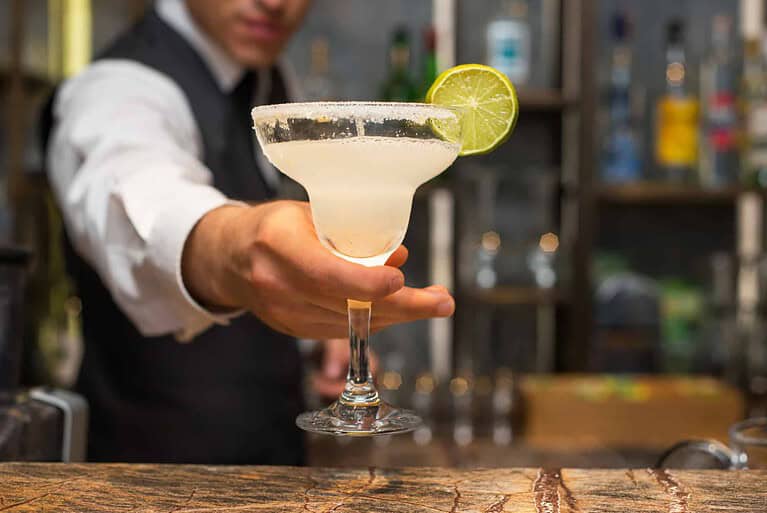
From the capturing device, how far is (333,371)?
1846 millimetres

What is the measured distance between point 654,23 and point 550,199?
742 millimetres

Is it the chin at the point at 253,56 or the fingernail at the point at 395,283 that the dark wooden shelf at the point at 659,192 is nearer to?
the chin at the point at 253,56

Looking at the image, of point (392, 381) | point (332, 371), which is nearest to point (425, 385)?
point (392, 381)

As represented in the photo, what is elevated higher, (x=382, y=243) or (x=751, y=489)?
(x=382, y=243)

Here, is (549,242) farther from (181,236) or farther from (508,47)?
(181,236)

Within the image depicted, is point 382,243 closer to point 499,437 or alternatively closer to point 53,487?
point 53,487

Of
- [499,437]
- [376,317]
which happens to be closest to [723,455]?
[376,317]

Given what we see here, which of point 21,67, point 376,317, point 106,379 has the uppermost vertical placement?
point 21,67

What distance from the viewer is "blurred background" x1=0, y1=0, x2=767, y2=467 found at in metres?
2.53

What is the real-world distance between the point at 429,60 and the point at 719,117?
0.85m

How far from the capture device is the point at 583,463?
7.13ft

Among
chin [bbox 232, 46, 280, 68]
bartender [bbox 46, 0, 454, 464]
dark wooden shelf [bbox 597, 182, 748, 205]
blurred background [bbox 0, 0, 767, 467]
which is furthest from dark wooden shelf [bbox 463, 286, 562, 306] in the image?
chin [bbox 232, 46, 280, 68]

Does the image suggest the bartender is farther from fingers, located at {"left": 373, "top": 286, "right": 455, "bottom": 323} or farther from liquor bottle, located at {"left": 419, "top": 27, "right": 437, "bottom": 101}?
liquor bottle, located at {"left": 419, "top": 27, "right": 437, "bottom": 101}

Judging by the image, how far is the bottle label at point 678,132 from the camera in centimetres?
284
